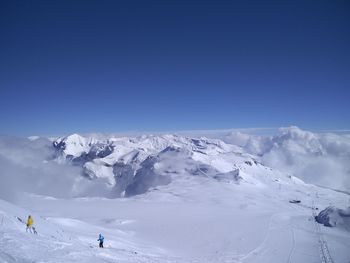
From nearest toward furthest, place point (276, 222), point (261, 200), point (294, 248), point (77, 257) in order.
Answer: point (77, 257) < point (294, 248) < point (276, 222) < point (261, 200)

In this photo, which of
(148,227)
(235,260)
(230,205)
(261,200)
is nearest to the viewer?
(235,260)

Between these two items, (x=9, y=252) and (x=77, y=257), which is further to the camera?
(x=77, y=257)

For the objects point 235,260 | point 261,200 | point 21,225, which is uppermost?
point 261,200

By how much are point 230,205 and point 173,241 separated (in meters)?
70.9

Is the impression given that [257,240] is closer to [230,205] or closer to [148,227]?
[148,227]

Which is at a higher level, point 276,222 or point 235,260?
point 276,222

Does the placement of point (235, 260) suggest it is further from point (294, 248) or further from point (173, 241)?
point (173, 241)

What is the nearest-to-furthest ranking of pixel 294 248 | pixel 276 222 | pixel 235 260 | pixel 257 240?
pixel 235 260 < pixel 294 248 < pixel 257 240 < pixel 276 222

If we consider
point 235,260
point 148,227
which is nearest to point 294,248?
point 235,260

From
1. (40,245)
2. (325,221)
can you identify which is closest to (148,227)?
(325,221)

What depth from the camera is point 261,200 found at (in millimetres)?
142250

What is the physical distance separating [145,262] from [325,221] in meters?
62.2

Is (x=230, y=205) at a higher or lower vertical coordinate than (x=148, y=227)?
higher

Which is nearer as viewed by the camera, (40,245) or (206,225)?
(40,245)
